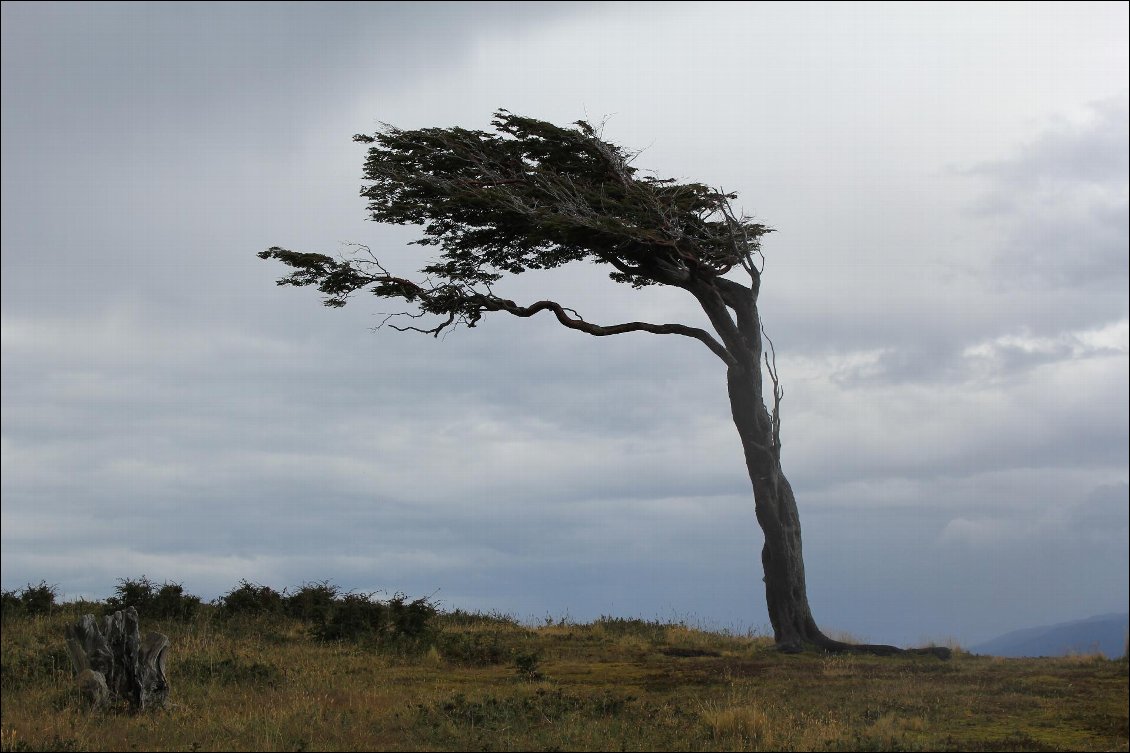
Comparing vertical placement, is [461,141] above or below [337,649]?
above

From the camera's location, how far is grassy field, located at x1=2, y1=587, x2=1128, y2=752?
12.5 metres

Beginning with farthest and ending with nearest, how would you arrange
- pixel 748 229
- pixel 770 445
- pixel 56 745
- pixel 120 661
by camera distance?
pixel 748 229 < pixel 770 445 < pixel 120 661 < pixel 56 745

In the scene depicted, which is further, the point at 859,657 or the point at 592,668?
the point at 859,657

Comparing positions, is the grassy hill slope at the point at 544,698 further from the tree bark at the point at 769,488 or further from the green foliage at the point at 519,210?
the green foliage at the point at 519,210

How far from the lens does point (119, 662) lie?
48.5 ft

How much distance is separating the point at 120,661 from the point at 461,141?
1511 centimetres

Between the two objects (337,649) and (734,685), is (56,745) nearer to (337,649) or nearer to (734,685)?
(337,649)

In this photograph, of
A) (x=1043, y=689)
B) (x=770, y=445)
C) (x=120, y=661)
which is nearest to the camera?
(x=120, y=661)

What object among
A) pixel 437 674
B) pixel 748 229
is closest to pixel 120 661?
pixel 437 674

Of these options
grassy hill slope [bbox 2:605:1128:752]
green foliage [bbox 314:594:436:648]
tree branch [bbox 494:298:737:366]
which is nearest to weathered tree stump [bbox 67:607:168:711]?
grassy hill slope [bbox 2:605:1128:752]

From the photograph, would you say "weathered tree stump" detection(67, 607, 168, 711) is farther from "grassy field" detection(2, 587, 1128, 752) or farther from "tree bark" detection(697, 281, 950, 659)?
"tree bark" detection(697, 281, 950, 659)

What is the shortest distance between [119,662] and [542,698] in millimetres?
6031

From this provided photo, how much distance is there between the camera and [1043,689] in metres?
16.5

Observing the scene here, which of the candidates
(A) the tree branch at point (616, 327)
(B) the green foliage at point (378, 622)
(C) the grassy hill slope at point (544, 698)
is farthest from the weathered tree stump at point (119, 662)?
(A) the tree branch at point (616, 327)
